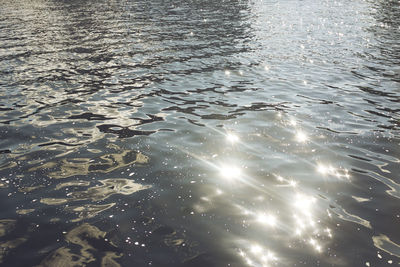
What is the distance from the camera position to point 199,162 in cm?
780

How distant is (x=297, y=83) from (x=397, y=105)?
183 inches

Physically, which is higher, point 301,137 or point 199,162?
point 199,162

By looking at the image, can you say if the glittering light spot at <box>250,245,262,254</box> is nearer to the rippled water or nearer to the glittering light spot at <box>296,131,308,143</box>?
the rippled water

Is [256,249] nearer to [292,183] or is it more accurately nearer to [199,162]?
[292,183]

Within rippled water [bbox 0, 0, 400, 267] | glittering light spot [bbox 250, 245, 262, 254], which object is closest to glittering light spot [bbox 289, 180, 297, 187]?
rippled water [bbox 0, 0, 400, 267]

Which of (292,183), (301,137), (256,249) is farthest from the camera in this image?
(301,137)

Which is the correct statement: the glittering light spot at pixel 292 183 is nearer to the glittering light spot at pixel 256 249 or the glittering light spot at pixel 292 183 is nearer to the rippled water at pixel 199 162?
the rippled water at pixel 199 162

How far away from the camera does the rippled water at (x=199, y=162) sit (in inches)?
200

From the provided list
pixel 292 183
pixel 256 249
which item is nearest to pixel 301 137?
pixel 292 183

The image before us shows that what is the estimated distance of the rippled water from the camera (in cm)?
509

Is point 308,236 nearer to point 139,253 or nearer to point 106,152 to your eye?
point 139,253

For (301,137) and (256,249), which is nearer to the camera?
(256,249)

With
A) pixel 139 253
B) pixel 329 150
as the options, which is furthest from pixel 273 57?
pixel 139 253

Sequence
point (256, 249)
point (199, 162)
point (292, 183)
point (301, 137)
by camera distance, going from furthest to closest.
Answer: point (301, 137) < point (199, 162) < point (292, 183) < point (256, 249)
